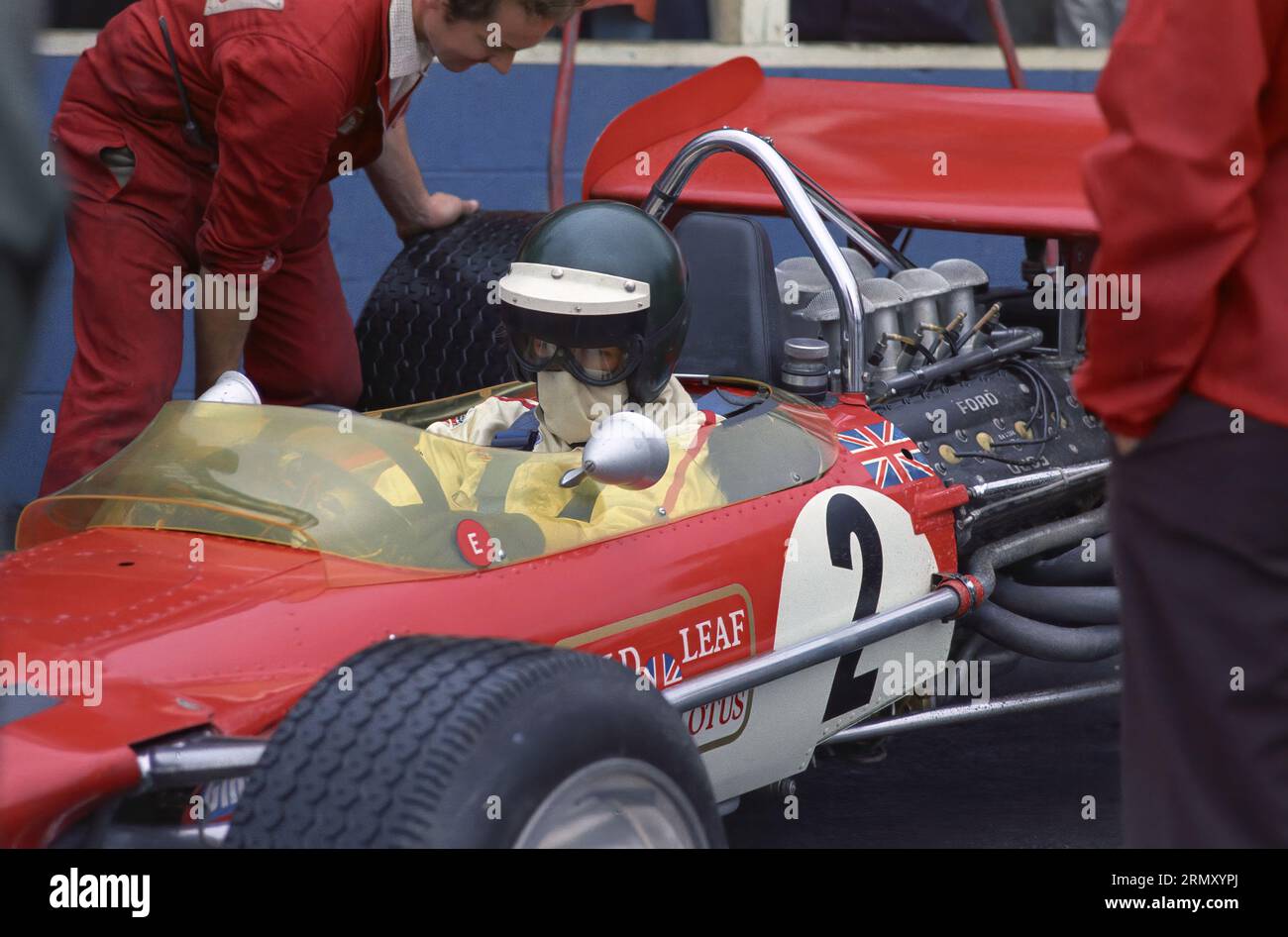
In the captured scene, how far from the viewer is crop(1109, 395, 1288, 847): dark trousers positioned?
1.80 meters

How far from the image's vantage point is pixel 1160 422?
6.11 ft

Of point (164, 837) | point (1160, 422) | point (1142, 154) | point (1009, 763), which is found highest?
point (1142, 154)

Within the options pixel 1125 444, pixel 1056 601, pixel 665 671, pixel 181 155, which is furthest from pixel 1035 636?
pixel 181 155

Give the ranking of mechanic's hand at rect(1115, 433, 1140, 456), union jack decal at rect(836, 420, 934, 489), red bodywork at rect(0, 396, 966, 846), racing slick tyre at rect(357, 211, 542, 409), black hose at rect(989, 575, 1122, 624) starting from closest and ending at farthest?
mechanic's hand at rect(1115, 433, 1140, 456)
red bodywork at rect(0, 396, 966, 846)
union jack decal at rect(836, 420, 934, 489)
black hose at rect(989, 575, 1122, 624)
racing slick tyre at rect(357, 211, 542, 409)

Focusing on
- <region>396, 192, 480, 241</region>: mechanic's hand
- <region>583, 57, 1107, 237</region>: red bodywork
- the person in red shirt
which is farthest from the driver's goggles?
<region>396, 192, 480, 241</region>: mechanic's hand

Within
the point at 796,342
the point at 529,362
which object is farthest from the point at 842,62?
the point at 529,362

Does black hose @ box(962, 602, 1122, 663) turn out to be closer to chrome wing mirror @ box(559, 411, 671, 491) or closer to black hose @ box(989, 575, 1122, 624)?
black hose @ box(989, 575, 1122, 624)

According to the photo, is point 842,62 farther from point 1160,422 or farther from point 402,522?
point 1160,422

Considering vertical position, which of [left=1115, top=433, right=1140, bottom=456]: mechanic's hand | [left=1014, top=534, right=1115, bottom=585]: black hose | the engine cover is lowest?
[left=1014, top=534, right=1115, bottom=585]: black hose

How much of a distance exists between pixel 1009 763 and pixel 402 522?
83.4 inches

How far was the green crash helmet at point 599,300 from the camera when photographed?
9.57 feet

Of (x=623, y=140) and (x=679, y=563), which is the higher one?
(x=623, y=140)

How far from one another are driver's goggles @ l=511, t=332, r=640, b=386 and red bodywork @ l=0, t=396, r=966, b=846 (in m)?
0.30

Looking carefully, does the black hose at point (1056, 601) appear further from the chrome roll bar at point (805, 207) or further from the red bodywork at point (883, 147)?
the red bodywork at point (883, 147)
